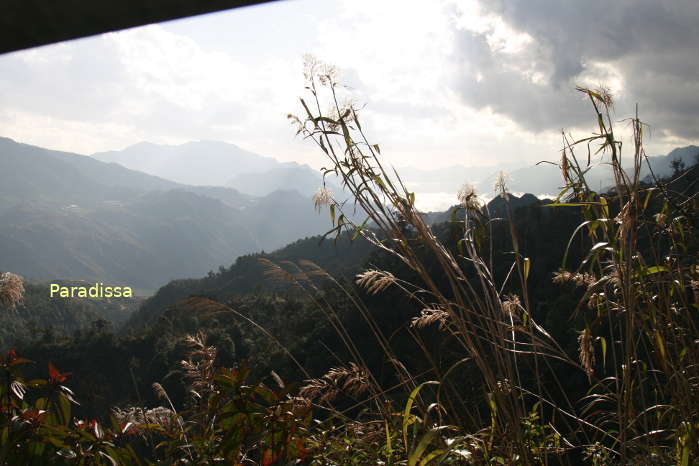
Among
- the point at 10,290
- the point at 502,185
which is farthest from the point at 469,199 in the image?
the point at 10,290

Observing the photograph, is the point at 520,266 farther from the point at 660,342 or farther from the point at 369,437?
the point at 369,437

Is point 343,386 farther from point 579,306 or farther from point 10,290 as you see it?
point 10,290

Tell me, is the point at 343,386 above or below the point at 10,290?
below

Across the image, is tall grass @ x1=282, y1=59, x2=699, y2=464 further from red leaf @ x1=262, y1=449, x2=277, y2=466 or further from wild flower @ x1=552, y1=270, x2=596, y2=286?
red leaf @ x1=262, y1=449, x2=277, y2=466

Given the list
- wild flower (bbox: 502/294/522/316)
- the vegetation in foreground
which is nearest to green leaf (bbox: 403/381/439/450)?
the vegetation in foreground

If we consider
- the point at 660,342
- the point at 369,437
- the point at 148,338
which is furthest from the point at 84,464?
the point at 148,338

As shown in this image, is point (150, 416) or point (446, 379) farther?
point (150, 416)

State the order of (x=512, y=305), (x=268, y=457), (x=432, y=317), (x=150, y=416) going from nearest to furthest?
(x=268, y=457) < (x=432, y=317) < (x=512, y=305) < (x=150, y=416)

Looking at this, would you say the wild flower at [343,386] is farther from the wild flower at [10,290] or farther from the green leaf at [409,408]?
the wild flower at [10,290]

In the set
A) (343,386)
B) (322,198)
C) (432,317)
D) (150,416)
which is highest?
(322,198)

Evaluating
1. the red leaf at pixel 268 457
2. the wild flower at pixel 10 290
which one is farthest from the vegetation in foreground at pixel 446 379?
the wild flower at pixel 10 290

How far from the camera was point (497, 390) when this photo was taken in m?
0.91

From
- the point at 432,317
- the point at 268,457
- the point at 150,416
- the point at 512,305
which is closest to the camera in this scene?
the point at 268,457

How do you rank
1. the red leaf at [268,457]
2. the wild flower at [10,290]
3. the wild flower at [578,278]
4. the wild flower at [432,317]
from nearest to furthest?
1. the red leaf at [268,457]
2. the wild flower at [432,317]
3. the wild flower at [578,278]
4. the wild flower at [10,290]
